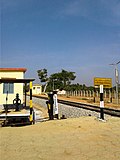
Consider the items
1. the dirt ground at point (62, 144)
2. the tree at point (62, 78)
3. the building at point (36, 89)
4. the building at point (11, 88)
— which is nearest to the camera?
the dirt ground at point (62, 144)

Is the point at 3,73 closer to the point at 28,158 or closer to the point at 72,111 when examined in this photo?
the point at 72,111

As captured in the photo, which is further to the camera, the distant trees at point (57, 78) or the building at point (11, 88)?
the distant trees at point (57, 78)

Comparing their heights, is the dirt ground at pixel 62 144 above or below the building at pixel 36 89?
below

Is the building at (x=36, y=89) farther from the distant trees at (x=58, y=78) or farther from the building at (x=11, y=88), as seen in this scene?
the building at (x=11, y=88)

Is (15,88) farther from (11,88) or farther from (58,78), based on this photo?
(58,78)

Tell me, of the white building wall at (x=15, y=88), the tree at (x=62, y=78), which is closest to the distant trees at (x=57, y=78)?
the tree at (x=62, y=78)

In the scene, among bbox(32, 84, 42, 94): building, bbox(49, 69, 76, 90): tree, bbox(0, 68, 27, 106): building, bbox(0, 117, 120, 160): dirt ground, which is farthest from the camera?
bbox(49, 69, 76, 90): tree

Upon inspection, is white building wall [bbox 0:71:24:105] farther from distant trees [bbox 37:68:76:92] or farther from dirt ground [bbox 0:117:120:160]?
distant trees [bbox 37:68:76:92]

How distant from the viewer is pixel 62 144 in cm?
577

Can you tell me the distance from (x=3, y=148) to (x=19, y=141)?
657mm

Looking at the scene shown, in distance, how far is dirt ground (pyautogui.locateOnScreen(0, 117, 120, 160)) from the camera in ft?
16.0

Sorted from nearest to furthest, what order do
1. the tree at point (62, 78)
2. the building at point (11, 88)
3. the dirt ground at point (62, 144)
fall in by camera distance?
the dirt ground at point (62, 144), the building at point (11, 88), the tree at point (62, 78)

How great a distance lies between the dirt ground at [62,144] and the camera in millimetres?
4883

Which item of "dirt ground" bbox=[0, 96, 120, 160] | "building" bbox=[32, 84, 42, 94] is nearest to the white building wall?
"dirt ground" bbox=[0, 96, 120, 160]
